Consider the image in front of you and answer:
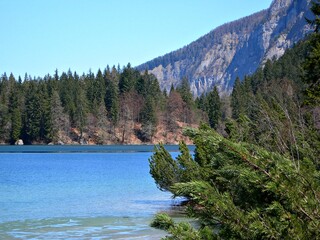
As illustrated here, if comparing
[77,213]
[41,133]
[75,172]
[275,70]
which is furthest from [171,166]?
[41,133]

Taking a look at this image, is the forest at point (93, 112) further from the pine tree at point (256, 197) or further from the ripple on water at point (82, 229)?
the pine tree at point (256, 197)

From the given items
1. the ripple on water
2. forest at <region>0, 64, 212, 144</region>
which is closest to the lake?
the ripple on water

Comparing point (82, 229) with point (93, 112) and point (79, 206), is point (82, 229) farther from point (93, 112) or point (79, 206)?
point (93, 112)

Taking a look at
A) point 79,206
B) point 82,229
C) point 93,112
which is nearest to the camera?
point 82,229

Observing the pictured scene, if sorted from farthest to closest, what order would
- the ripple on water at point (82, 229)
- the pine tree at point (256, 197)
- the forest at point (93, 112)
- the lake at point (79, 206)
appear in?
the forest at point (93, 112)
the lake at point (79, 206)
the ripple on water at point (82, 229)
the pine tree at point (256, 197)

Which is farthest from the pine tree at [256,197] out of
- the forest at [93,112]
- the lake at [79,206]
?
the forest at [93,112]

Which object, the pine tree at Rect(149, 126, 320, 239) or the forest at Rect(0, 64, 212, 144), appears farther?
the forest at Rect(0, 64, 212, 144)

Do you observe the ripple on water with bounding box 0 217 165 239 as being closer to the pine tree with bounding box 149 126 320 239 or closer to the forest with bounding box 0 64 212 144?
the pine tree with bounding box 149 126 320 239

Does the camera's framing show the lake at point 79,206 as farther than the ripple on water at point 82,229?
Yes

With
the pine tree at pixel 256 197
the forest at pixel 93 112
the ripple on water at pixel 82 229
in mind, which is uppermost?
the forest at pixel 93 112

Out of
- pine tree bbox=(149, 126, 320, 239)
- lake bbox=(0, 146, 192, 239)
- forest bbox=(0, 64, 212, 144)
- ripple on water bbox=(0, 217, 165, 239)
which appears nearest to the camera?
pine tree bbox=(149, 126, 320, 239)

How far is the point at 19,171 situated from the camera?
191 feet

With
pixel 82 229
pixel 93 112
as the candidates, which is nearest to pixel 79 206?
pixel 82 229

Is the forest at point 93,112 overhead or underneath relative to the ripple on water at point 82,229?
overhead
